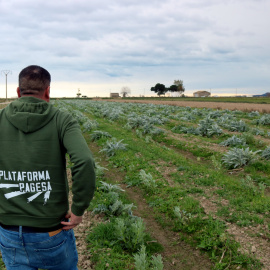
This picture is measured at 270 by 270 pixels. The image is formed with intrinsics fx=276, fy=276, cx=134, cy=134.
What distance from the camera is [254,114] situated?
76.8ft

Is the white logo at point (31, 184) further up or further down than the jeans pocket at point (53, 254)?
further up

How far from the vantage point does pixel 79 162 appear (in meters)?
2.19

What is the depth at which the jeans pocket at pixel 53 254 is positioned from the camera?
92.1 inches

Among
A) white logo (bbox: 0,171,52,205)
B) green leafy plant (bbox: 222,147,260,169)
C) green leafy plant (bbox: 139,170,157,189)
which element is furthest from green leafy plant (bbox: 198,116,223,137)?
white logo (bbox: 0,171,52,205)

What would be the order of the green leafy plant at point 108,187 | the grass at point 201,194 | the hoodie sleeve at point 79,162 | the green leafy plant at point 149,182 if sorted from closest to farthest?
1. the hoodie sleeve at point 79,162
2. the grass at point 201,194
3. the green leafy plant at point 108,187
4. the green leafy plant at point 149,182

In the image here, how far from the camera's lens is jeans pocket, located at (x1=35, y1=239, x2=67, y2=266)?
7.67 feet

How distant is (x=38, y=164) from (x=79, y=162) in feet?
1.23

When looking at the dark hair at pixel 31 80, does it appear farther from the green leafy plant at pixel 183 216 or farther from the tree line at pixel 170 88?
the tree line at pixel 170 88

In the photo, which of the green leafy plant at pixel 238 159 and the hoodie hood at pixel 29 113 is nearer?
the hoodie hood at pixel 29 113

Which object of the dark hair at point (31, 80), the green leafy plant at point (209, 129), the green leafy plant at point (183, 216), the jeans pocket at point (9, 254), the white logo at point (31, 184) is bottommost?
the green leafy plant at point (183, 216)

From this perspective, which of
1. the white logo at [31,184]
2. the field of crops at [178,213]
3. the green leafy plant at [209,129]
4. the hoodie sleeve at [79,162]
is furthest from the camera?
the green leafy plant at [209,129]

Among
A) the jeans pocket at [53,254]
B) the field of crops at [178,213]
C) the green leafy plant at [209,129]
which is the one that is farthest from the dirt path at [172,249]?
the green leafy plant at [209,129]

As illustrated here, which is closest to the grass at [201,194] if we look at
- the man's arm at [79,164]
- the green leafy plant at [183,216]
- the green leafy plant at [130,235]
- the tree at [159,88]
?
the green leafy plant at [183,216]

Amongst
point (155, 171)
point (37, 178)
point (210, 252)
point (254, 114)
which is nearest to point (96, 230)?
point (210, 252)
